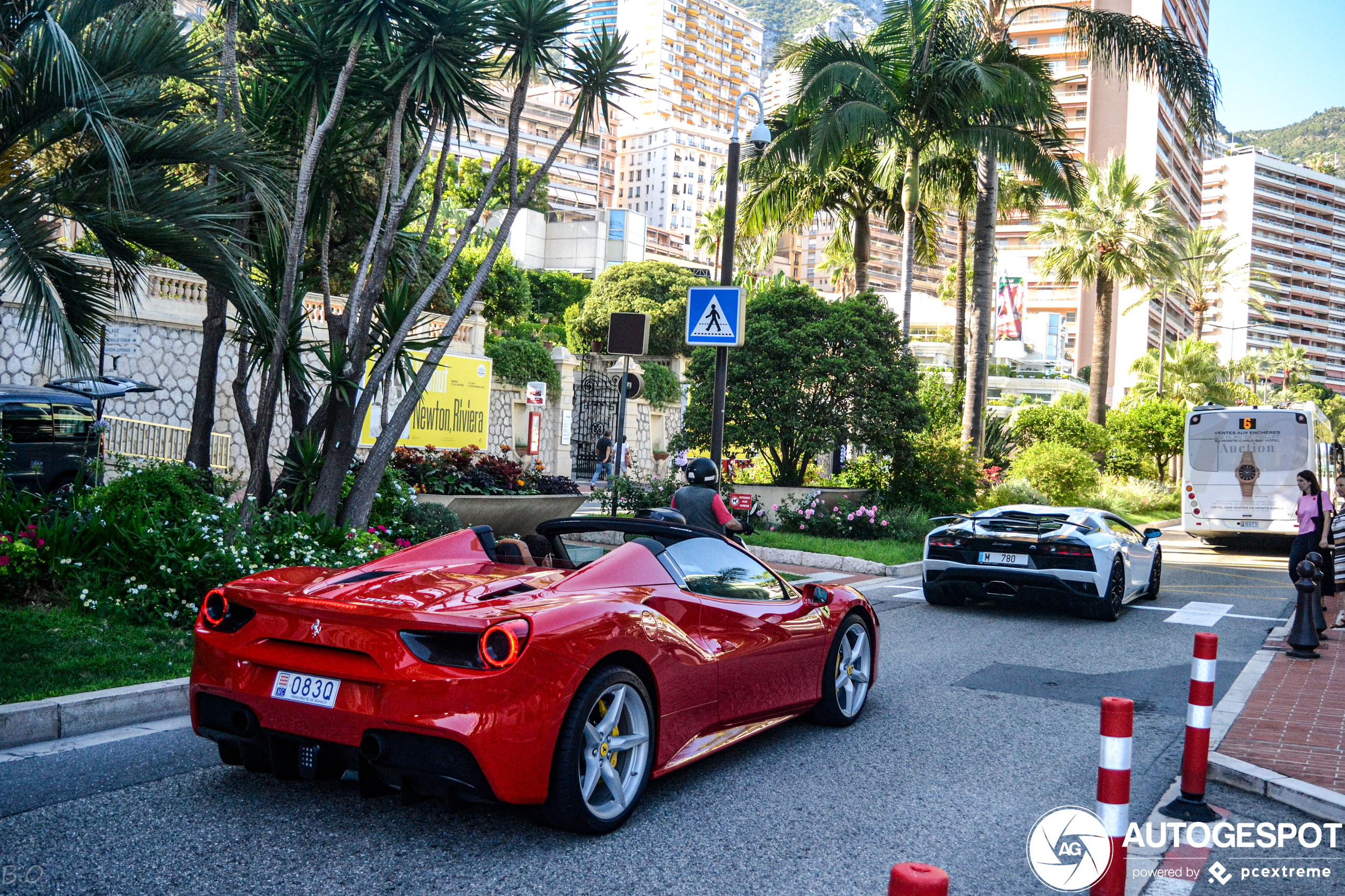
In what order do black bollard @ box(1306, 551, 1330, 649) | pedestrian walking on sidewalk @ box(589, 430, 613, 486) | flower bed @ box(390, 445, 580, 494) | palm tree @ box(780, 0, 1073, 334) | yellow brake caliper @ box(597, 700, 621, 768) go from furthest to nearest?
pedestrian walking on sidewalk @ box(589, 430, 613, 486)
palm tree @ box(780, 0, 1073, 334)
flower bed @ box(390, 445, 580, 494)
black bollard @ box(1306, 551, 1330, 649)
yellow brake caliper @ box(597, 700, 621, 768)

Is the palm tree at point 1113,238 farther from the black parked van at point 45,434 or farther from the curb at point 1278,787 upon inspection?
the curb at point 1278,787

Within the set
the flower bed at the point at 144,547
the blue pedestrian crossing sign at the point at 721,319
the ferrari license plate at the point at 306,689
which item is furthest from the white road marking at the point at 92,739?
the blue pedestrian crossing sign at the point at 721,319

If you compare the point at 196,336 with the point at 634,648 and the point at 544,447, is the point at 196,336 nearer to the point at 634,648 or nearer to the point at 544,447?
the point at 544,447

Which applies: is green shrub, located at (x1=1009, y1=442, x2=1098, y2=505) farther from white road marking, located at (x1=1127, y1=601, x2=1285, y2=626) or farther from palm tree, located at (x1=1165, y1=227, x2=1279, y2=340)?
palm tree, located at (x1=1165, y1=227, x2=1279, y2=340)

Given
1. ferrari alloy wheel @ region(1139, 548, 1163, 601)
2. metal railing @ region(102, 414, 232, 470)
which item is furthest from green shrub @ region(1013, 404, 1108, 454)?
metal railing @ region(102, 414, 232, 470)

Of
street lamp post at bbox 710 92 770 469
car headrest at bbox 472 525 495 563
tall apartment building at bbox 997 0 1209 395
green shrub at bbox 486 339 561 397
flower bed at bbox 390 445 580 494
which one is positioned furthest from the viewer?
tall apartment building at bbox 997 0 1209 395

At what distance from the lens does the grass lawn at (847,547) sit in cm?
1549

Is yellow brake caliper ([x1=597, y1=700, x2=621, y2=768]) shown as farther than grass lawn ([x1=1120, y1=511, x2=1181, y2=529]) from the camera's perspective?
No

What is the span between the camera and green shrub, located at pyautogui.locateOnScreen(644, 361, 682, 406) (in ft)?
134

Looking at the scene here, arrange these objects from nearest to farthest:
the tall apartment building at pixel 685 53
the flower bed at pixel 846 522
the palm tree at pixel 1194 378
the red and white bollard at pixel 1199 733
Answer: the red and white bollard at pixel 1199 733, the flower bed at pixel 846 522, the palm tree at pixel 1194 378, the tall apartment building at pixel 685 53

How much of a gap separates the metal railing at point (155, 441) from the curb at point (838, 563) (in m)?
10.4

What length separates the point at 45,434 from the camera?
1442 cm

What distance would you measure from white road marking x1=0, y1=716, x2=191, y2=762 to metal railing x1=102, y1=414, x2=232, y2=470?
1403cm

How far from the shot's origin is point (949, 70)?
2198cm
